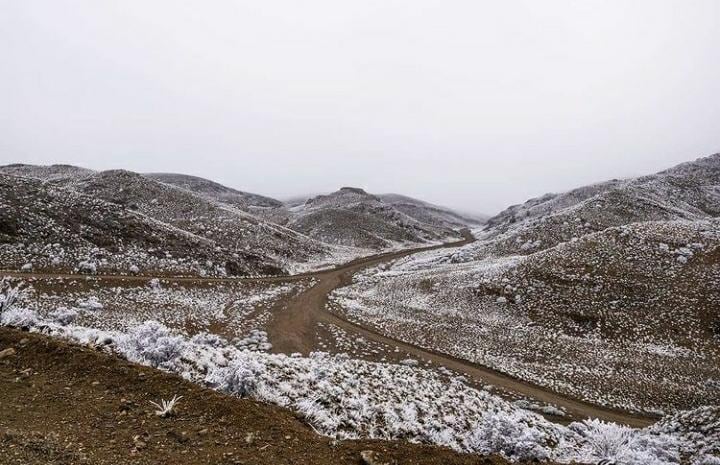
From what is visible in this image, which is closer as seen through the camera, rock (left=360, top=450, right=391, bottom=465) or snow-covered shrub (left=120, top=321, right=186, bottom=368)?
rock (left=360, top=450, right=391, bottom=465)

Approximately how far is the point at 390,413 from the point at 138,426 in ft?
23.7

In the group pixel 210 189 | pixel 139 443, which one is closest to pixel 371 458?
pixel 139 443

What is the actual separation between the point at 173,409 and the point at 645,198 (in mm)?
86444

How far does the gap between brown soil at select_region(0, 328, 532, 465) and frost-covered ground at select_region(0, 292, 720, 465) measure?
1.24m

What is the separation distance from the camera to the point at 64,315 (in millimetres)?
21203

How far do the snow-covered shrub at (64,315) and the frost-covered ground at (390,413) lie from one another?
6.08 m

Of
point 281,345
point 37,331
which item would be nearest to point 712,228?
point 281,345

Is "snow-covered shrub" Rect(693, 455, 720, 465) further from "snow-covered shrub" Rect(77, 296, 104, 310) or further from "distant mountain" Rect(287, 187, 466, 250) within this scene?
"distant mountain" Rect(287, 187, 466, 250)

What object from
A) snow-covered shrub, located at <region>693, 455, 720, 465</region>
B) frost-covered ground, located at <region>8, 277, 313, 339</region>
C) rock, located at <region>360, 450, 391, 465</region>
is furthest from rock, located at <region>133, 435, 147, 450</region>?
frost-covered ground, located at <region>8, 277, 313, 339</region>

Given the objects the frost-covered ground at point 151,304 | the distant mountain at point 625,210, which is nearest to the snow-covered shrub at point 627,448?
the frost-covered ground at point 151,304

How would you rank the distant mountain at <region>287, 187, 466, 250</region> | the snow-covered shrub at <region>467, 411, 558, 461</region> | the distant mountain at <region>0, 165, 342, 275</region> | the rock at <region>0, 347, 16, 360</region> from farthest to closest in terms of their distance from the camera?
1. the distant mountain at <region>287, 187, 466, 250</region>
2. the distant mountain at <region>0, 165, 342, 275</region>
3. the rock at <region>0, 347, 16, 360</region>
4. the snow-covered shrub at <region>467, 411, 558, 461</region>

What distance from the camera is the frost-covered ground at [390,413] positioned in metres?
10.9

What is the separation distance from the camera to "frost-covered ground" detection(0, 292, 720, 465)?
10891 mm

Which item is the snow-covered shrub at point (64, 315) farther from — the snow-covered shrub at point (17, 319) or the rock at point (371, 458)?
the rock at point (371, 458)
